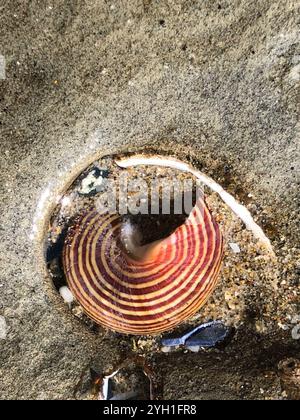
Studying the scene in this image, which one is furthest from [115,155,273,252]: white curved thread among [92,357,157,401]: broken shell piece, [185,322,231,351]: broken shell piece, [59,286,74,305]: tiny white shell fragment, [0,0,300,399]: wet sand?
[92,357,157,401]: broken shell piece

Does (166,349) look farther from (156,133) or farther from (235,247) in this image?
(156,133)

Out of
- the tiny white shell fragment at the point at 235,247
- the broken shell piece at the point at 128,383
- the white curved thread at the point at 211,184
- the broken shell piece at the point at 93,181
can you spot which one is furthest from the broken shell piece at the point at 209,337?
the broken shell piece at the point at 93,181

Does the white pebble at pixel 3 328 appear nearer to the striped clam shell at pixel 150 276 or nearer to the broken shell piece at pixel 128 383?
the striped clam shell at pixel 150 276

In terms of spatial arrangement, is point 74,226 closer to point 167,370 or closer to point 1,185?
point 1,185

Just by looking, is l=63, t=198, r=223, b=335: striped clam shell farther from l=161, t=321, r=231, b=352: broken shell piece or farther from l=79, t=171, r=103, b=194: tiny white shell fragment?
l=79, t=171, r=103, b=194: tiny white shell fragment

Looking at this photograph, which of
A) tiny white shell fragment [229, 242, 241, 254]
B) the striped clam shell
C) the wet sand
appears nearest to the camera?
the wet sand

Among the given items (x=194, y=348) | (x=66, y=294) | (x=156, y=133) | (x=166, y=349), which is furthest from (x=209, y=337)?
(x=156, y=133)
